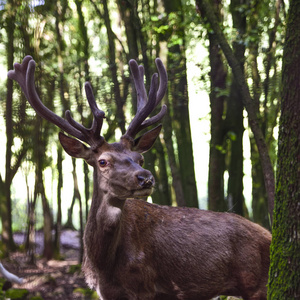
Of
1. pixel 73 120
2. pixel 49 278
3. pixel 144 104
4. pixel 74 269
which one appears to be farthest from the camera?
pixel 74 269

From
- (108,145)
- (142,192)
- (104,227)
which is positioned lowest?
(104,227)

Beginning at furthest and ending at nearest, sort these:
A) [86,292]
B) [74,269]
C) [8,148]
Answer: [8,148], [74,269], [86,292]

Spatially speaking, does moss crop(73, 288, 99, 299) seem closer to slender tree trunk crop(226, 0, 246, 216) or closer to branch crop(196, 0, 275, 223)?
slender tree trunk crop(226, 0, 246, 216)

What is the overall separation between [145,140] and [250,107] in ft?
6.46

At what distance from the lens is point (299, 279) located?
3.61 metres

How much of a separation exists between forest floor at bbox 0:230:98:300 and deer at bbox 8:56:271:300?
3.02 meters

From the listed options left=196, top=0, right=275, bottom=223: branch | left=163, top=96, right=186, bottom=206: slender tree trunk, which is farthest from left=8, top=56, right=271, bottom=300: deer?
left=163, top=96, right=186, bottom=206: slender tree trunk

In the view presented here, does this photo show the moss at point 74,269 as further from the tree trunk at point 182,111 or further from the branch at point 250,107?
the branch at point 250,107

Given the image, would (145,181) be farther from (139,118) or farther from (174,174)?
(174,174)

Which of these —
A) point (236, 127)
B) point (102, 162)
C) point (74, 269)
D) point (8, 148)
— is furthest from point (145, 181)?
Answer: point (8, 148)

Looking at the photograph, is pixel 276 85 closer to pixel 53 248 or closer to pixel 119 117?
pixel 119 117

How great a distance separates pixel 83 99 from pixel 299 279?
7167 millimetres

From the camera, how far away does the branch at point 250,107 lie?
259 inches

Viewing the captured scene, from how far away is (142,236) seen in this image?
5.22 meters
